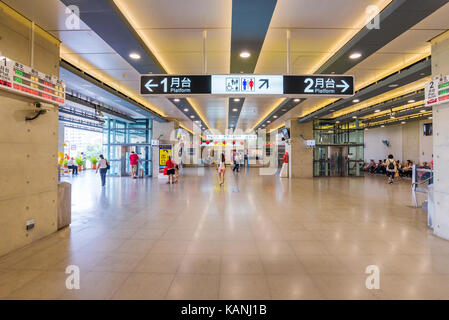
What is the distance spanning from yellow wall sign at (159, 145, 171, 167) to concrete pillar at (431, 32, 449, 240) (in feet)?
42.4

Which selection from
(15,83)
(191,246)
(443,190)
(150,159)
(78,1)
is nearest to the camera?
(78,1)

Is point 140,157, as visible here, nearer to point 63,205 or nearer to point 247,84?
point 63,205

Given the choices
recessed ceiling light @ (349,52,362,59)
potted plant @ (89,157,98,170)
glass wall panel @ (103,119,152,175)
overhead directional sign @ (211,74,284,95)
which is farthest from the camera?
potted plant @ (89,157,98,170)

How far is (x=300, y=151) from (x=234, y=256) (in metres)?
13.0

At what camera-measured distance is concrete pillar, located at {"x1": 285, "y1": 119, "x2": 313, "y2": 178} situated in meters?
15.2

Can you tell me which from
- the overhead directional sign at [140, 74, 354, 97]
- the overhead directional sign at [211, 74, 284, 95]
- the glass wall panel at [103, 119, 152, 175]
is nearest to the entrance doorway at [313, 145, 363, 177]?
the glass wall panel at [103, 119, 152, 175]

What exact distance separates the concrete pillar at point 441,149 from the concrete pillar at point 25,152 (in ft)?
23.0

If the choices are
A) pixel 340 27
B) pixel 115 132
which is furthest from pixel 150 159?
pixel 340 27

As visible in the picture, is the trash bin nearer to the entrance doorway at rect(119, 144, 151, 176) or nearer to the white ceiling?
the white ceiling

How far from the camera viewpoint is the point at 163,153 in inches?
589

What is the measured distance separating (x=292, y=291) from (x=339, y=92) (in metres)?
3.71

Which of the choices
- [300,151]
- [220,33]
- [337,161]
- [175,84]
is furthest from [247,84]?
[337,161]

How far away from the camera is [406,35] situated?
4699 mm
